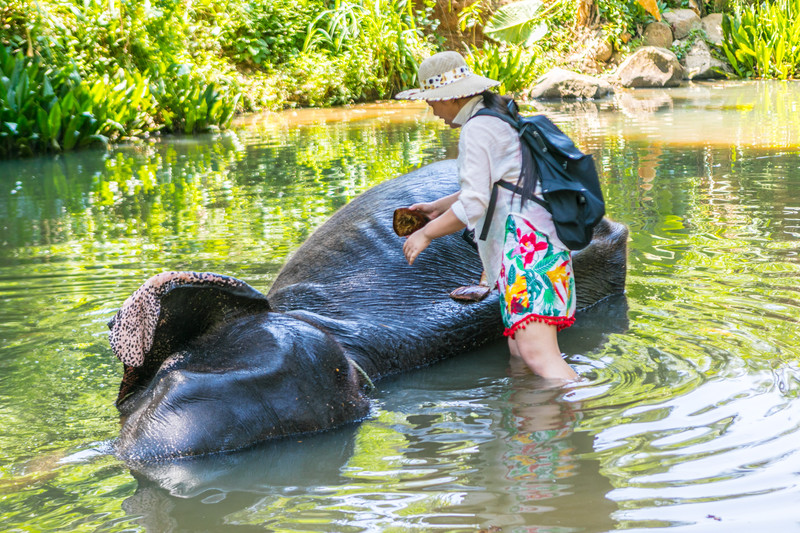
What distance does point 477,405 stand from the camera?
3.36 metres

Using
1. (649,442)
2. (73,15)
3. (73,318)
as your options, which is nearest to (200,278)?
(649,442)

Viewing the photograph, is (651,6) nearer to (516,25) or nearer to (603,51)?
(603,51)

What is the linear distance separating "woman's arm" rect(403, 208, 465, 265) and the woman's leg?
49 cm

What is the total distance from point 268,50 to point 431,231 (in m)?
16.6

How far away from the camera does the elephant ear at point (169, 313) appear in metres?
2.81

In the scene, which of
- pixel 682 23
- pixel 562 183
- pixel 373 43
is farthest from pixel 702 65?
pixel 562 183

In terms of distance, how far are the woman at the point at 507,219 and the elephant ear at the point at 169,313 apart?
0.79 m

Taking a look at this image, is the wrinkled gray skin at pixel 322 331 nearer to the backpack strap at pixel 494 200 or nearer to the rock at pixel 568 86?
the backpack strap at pixel 494 200

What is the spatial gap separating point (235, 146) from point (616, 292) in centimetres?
820

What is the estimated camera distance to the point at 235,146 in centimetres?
1197

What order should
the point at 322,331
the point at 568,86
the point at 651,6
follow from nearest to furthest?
the point at 322,331
the point at 568,86
the point at 651,6

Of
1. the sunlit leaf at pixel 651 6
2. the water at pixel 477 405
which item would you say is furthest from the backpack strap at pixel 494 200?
the sunlit leaf at pixel 651 6

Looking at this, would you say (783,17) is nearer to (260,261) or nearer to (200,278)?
(260,261)

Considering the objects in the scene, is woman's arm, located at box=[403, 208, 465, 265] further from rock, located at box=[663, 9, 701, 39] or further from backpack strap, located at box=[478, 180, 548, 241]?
rock, located at box=[663, 9, 701, 39]
